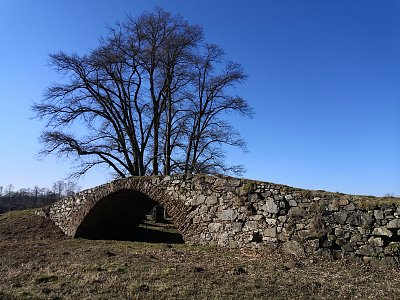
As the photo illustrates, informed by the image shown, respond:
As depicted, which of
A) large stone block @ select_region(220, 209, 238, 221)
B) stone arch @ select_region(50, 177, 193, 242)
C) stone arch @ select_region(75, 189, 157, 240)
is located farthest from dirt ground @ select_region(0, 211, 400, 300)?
stone arch @ select_region(75, 189, 157, 240)

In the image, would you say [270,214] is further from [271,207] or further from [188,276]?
[188,276]

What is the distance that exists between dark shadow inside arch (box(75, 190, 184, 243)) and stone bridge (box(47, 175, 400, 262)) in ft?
1.03

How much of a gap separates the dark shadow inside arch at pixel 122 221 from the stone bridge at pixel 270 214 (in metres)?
0.31

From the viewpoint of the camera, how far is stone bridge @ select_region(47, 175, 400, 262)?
341 inches

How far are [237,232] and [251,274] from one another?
319 cm

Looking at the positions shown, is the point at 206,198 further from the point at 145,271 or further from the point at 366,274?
the point at 366,274

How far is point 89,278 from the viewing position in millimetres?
7141

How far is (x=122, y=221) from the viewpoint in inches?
691

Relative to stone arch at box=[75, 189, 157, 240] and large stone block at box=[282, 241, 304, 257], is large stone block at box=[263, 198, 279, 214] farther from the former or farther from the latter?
stone arch at box=[75, 189, 157, 240]

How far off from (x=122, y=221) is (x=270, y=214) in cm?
913

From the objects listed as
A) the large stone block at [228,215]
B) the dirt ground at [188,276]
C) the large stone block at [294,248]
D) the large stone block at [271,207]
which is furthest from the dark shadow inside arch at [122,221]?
the large stone block at [294,248]

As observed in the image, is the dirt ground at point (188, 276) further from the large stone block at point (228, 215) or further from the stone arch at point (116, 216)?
the stone arch at point (116, 216)

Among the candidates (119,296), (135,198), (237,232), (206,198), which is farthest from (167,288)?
(135,198)

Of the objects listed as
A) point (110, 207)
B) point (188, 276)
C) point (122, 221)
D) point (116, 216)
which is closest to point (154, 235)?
point (122, 221)
